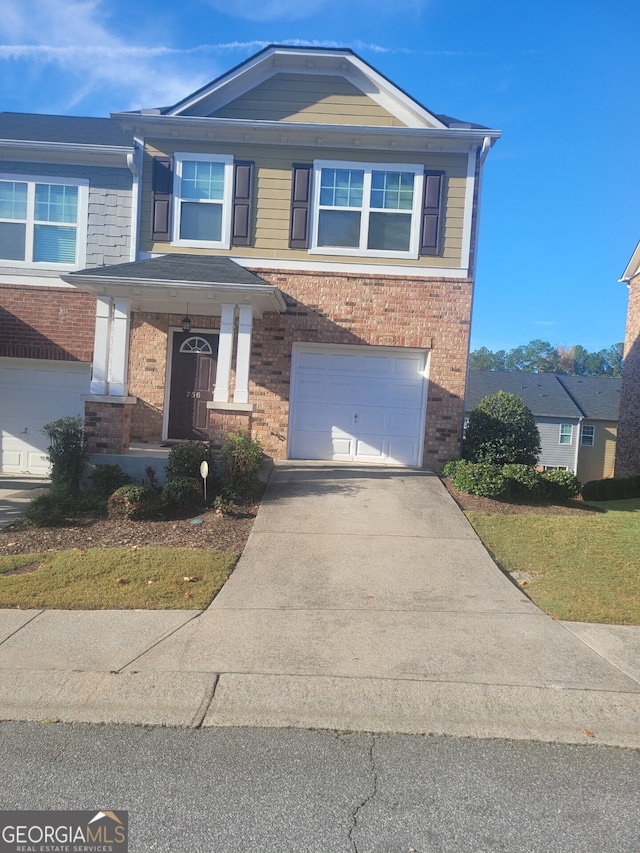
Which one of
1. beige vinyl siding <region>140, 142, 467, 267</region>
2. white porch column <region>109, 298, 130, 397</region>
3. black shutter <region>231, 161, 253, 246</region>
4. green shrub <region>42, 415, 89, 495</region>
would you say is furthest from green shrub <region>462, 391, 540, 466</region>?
green shrub <region>42, 415, 89, 495</region>

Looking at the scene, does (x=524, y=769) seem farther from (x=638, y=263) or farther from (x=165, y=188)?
(x=638, y=263)

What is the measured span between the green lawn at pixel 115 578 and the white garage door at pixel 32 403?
624 cm

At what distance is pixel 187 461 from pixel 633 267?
51.5 ft

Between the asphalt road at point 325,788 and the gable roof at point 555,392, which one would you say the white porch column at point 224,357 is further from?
the gable roof at point 555,392

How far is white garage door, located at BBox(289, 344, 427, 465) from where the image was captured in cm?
1248

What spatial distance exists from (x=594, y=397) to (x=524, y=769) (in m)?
33.3

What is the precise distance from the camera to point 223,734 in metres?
3.68

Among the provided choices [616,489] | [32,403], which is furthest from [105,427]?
[616,489]

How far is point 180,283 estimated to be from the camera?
1033 cm

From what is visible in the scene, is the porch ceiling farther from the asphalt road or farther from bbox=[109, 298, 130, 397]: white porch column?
the asphalt road

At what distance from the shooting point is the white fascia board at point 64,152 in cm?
1223

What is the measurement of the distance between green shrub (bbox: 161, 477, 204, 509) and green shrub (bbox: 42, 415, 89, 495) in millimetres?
1536

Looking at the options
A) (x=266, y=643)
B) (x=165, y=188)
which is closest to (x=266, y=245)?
(x=165, y=188)

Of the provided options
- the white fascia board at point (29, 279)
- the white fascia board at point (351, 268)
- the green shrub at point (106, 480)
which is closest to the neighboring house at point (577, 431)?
the white fascia board at point (351, 268)
